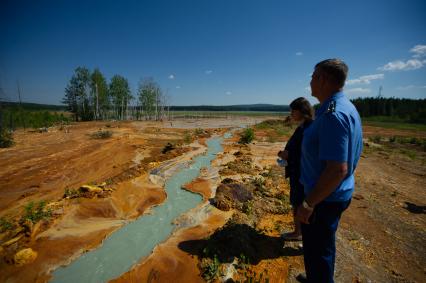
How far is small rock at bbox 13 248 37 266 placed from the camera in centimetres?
360

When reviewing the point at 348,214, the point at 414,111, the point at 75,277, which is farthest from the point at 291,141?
the point at 414,111

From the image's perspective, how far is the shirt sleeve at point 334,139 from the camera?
1.42 m

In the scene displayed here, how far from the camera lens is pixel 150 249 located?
13.1ft

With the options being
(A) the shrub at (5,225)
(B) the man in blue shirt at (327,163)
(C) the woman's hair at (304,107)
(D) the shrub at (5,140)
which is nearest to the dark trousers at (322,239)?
(B) the man in blue shirt at (327,163)

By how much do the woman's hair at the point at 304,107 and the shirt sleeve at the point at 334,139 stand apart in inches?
67.7

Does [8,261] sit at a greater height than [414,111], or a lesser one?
lesser

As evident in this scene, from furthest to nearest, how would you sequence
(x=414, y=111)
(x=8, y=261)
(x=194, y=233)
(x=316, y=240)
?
(x=414, y=111), (x=194, y=233), (x=8, y=261), (x=316, y=240)

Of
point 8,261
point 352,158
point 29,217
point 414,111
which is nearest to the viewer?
point 352,158

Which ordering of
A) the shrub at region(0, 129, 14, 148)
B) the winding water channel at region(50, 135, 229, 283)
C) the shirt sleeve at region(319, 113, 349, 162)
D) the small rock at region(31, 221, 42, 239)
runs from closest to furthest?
the shirt sleeve at region(319, 113, 349, 162) → the winding water channel at region(50, 135, 229, 283) → the small rock at region(31, 221, 42, 239) → the shrub at region(0, 129, 14, 148)

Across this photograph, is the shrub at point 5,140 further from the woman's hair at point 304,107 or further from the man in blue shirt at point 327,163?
the man in blue shirt at point 327,163

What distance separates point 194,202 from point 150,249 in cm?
216

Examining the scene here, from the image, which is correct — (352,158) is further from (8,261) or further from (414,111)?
(414,111)

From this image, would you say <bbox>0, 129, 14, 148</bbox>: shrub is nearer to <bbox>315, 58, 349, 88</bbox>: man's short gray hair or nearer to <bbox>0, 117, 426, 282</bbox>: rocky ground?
<bbox>0, 117, 426, 282</bbox>: rocky ground

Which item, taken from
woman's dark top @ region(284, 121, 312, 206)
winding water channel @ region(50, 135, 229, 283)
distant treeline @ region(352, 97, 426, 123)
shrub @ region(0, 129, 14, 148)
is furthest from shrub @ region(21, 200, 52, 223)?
distant treeline @ region(352, 97, 426, 123)
